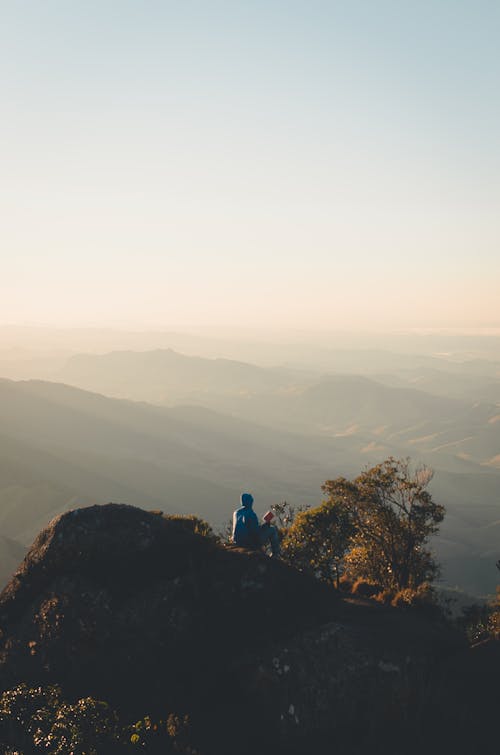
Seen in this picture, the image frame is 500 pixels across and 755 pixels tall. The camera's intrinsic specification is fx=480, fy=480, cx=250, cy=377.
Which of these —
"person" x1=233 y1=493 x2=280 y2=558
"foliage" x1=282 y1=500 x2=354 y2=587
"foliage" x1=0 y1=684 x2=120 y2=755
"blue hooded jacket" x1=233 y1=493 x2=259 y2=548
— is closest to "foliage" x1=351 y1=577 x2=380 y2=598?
"foliage" x1=282 y1=500 x2=354 y2=587

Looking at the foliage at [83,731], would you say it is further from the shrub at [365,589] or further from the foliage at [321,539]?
the foliage at [321,539]

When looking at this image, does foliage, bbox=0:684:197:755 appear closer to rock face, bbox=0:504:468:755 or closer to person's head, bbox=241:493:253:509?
rock face, bbox=0:504:468:755

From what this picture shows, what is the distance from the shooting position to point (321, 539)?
2908 centimetres

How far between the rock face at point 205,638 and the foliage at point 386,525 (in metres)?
15.1

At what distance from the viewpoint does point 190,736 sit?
37.3 ft

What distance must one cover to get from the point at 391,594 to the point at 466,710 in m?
7.26

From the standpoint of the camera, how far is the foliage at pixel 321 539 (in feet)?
90.8

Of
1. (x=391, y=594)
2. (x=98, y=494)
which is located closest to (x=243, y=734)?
(x=391, y=594)

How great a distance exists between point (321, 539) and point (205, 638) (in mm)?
16655

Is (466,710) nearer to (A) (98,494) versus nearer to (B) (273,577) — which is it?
(B) (273,577)

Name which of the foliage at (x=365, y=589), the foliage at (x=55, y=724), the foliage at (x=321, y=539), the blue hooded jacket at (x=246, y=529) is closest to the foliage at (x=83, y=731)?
the foliage at (x=55, y=724)

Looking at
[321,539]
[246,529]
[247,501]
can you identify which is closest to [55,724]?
[246,529]

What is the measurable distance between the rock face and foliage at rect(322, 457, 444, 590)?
49.5 ft

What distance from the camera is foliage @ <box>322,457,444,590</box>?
2934cm
